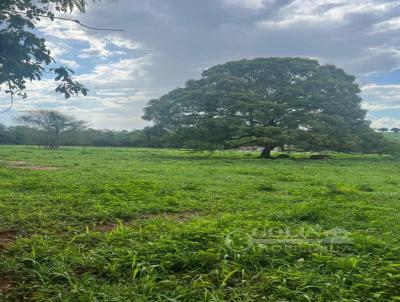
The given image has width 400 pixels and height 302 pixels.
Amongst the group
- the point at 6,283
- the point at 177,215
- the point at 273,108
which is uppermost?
the point at 273,108

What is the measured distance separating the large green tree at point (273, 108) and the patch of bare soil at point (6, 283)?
2299 cm

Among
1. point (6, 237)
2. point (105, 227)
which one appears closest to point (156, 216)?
point (105, 227)

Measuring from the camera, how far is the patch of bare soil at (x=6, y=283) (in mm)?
3778

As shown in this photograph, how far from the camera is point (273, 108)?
89.3ft

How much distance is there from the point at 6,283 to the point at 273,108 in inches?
971

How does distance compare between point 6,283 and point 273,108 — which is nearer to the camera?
point 6,283

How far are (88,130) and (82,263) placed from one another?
185ft

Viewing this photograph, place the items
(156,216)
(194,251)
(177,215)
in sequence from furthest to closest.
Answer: (177,215) → (156,216) → (194,251)

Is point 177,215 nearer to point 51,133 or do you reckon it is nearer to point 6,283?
point 6,283

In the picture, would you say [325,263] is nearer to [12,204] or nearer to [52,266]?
[52,266]

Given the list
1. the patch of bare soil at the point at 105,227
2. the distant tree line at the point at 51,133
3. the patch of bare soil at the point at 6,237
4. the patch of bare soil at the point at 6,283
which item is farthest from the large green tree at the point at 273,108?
the patch of bare soil at the point at 6,283

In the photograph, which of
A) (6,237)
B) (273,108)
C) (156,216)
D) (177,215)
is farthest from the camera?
(273,108)

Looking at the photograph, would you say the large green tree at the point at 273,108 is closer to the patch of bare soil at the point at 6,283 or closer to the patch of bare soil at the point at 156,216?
the patch of bare soil at the point at 156,216

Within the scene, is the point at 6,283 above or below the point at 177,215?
below
